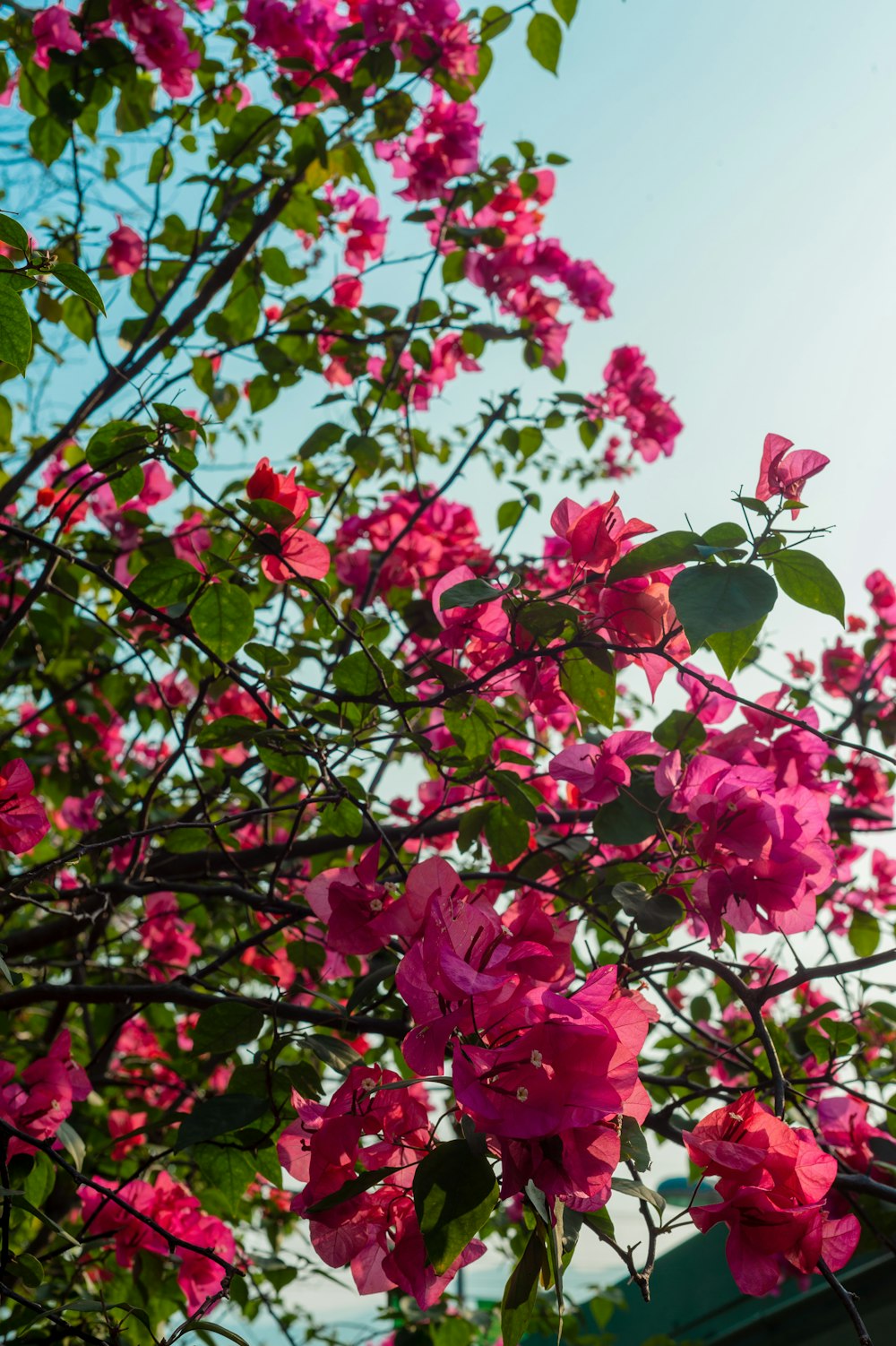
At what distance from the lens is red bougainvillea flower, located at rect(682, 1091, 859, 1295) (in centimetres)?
70

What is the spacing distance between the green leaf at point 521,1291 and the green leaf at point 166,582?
2.58 feet

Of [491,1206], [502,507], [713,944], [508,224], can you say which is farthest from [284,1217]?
[508,224]

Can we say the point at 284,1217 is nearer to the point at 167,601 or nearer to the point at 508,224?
the point at 167,601

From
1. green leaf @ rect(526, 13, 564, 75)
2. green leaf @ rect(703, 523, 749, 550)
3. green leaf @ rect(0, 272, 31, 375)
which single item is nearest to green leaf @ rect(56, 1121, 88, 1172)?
green leaf @ rect(0, 272, 31, 375)

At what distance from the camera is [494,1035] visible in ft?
2.11

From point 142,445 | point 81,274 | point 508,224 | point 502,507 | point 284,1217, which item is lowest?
point 284,1217

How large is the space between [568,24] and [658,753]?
110 cm

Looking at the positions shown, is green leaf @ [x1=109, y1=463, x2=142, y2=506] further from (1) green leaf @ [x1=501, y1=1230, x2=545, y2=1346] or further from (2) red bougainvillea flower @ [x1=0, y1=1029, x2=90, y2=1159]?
(1) green leaf @ [x1=501, y1=1230, x2=545, y2=1346]

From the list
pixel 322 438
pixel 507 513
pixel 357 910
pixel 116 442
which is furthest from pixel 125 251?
pixel 357 910

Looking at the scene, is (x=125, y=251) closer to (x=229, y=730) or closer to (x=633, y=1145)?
(x=229, y=730)

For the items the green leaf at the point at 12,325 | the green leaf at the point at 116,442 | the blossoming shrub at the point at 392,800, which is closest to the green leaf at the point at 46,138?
the blossoming shrub at the point at 392,800

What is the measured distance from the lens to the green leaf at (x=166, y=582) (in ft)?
3.84

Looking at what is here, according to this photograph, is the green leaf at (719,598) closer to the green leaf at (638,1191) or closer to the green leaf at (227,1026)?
the green leaf at (638,1191)

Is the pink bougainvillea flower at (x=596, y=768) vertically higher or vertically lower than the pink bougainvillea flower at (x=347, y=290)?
lower
